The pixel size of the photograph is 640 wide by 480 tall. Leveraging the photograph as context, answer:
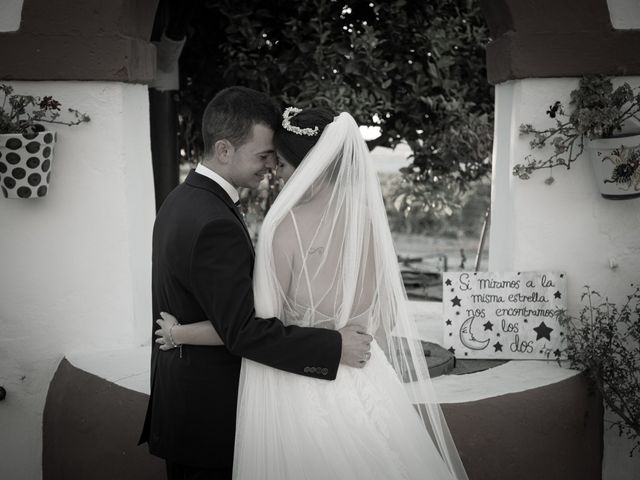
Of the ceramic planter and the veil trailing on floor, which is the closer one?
the veil trailing on floor

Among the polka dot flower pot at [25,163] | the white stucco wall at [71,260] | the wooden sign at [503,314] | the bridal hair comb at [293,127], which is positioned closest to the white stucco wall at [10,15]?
the white stucco wall at [71,260]

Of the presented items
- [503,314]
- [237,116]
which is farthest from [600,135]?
[237,116]

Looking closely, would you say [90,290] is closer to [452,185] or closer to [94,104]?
[94,104]

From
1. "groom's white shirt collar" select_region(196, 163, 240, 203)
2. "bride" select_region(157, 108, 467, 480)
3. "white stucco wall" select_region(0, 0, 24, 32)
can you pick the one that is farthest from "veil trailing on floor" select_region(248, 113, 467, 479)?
"white stucco wall" select_region(0, 0, 24, 32)

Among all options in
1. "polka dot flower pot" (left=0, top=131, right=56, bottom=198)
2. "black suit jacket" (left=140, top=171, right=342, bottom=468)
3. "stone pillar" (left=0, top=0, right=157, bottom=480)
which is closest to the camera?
"black suit jacket" (left=140, top=171, right=342, bottom=468)

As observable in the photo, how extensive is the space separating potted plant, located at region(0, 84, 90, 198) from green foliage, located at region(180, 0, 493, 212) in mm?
1634

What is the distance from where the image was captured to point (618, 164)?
349 cm

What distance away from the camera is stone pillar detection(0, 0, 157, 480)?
3.64 meters

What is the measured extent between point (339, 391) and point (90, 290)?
1826 millimetres

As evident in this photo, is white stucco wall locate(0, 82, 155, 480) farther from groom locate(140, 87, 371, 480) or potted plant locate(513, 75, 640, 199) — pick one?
potted plant locate(513, 75, 640, 199)

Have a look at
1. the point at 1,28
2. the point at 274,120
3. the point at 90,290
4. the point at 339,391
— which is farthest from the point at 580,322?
the point at 1,28

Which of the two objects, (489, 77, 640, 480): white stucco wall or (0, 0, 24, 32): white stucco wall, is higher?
(0, 0, 24, 32): white stucco wall

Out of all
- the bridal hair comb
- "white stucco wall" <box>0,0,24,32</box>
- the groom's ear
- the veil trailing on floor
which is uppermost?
"white stucco wall" <box>0,0,24,32</box>

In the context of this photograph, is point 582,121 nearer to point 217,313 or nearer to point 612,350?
point 612,350
